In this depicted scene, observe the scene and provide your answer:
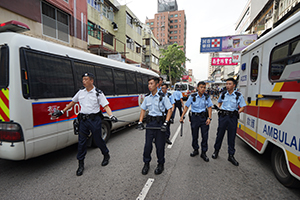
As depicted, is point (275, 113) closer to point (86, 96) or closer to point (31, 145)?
point (86, 96)

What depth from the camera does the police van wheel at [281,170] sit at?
271 centimetres

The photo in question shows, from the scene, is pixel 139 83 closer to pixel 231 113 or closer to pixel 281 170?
pixel 231 113

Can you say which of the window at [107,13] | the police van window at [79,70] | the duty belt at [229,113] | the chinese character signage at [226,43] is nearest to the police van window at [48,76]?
the police van window at [79,70]

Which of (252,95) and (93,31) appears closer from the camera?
(252,95)

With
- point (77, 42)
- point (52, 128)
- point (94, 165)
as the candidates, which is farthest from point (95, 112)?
point (77, 42)

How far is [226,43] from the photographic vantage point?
15.7 m

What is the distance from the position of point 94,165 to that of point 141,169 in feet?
3.57

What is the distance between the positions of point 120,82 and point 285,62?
4.56m

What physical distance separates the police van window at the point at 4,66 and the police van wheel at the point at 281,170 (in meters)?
5.17

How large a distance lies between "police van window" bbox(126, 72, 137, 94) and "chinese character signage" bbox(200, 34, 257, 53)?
11591 mm

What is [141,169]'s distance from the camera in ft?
11.3

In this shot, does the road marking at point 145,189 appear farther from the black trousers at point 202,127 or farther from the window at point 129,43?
the window at point 129,43

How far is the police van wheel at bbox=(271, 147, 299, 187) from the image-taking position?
2.71 metres

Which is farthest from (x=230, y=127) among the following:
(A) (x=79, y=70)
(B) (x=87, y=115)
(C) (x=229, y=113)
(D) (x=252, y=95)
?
(A) (x=79, y=70)
